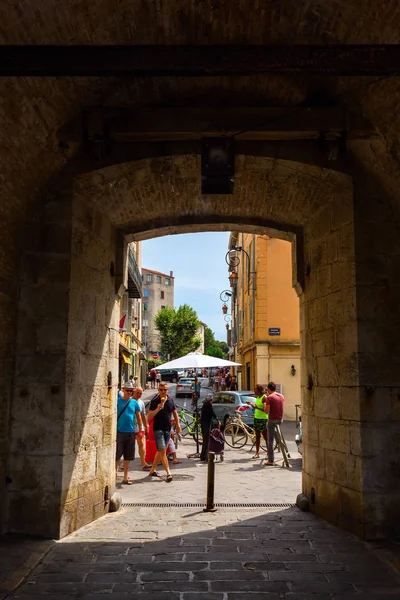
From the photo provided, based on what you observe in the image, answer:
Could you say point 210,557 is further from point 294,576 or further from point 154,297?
point 154,297

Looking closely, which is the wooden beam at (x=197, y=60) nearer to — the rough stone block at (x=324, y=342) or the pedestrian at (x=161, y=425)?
the rough stone block at (x=324, y=342)

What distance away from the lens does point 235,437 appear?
14.3 metres

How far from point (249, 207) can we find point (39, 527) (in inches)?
181

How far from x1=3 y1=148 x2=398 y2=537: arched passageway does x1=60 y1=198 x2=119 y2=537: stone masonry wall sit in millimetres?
21

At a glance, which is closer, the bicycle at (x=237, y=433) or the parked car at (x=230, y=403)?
the bicycle at (x=237, y=433)

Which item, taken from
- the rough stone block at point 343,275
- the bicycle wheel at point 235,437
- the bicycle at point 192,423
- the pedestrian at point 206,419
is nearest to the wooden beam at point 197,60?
the rough stone block at point 343,275

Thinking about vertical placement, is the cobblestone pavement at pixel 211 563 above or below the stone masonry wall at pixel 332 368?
below

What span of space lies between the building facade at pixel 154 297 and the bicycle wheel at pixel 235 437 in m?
62.5

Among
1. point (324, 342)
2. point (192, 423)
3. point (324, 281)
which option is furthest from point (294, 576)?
point (192, 423)

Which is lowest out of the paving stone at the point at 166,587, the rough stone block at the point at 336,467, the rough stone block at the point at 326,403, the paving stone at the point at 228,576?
the paving stone at the point at 166,587

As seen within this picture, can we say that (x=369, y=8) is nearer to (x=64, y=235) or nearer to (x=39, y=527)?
Answer: (x=64, y=235)

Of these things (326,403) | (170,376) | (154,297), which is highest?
(154,297)

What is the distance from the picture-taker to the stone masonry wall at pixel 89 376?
607cm

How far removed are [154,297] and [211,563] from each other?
252 feet
